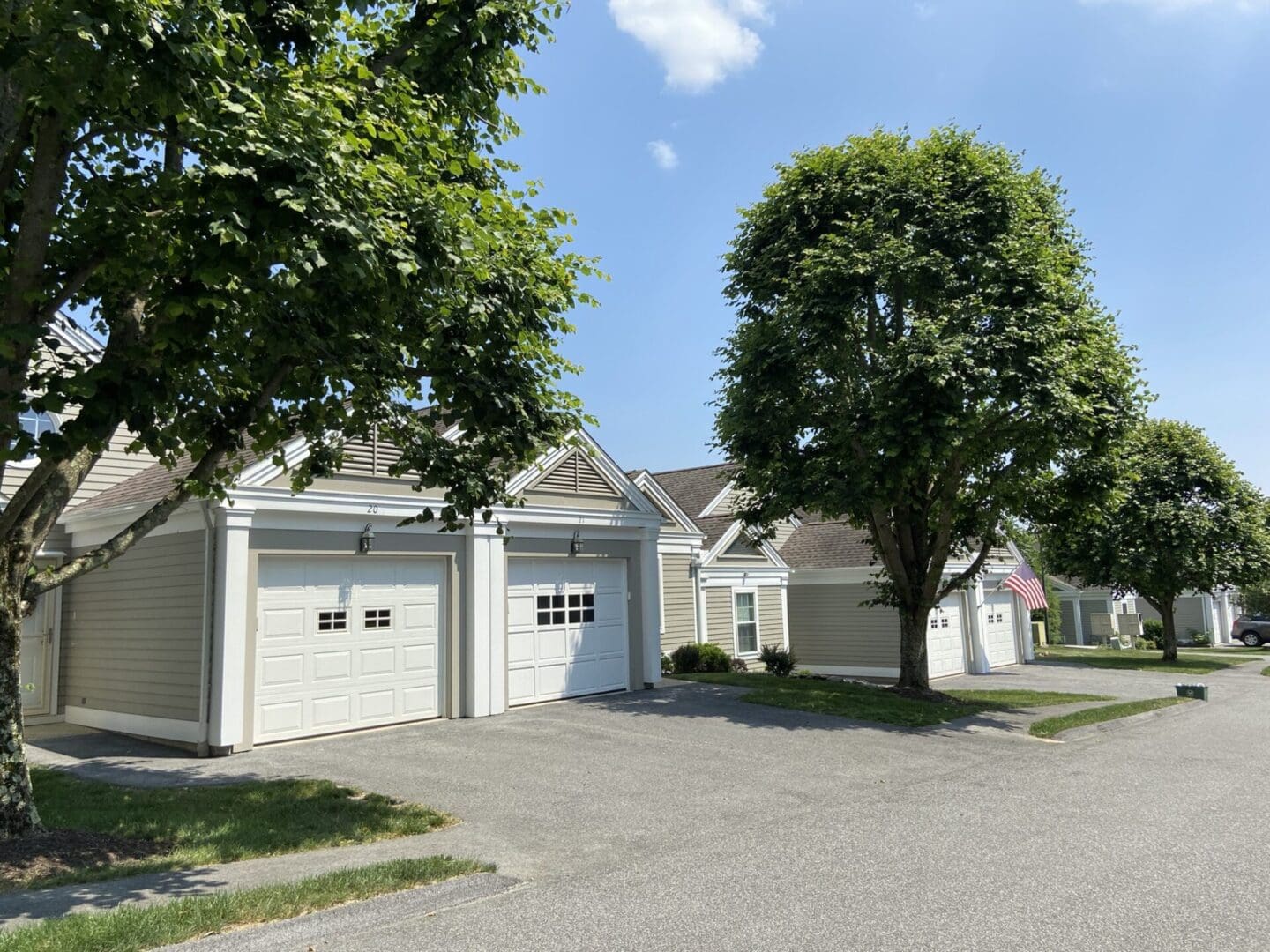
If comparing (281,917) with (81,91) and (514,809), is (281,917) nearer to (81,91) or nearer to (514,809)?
(514,809)

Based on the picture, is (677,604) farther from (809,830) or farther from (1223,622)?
(1223,622)

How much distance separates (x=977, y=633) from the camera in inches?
1053

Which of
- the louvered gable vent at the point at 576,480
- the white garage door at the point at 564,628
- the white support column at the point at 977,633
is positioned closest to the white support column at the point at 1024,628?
the white support column at the point at 977,633

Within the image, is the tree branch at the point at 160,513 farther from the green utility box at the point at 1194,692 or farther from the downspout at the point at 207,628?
the green utility box at the point at 1194,692

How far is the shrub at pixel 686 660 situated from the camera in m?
19.9

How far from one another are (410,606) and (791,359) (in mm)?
7969

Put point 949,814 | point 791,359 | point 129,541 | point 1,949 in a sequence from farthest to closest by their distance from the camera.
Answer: point 791,359, point 949,814, point 129,541, point 1,949

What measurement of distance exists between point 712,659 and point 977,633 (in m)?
11.0

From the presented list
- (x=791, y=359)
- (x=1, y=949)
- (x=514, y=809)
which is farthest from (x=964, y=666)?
(x=1, y=949)

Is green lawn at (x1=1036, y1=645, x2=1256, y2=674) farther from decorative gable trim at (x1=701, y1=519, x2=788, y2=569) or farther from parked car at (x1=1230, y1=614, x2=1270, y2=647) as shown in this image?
decorative gable trim at (x1=701, y1=519, x2=788, y2=569)

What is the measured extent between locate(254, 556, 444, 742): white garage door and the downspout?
1.99 feet

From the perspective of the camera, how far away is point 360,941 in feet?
16.2

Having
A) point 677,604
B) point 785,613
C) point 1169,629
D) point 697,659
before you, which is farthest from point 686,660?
point 1169,629

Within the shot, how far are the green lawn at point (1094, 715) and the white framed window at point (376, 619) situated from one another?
997cm
